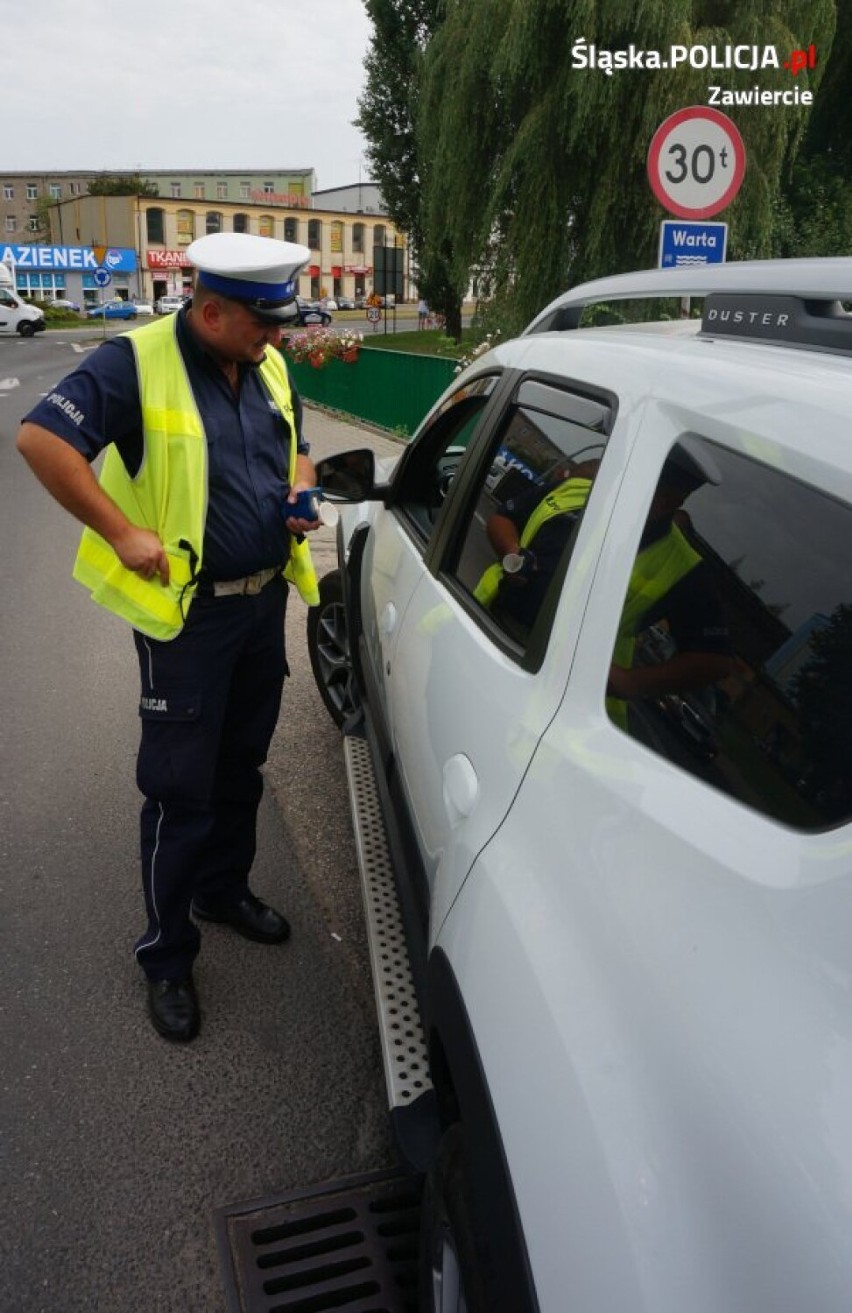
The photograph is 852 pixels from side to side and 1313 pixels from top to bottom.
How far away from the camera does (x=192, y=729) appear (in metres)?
2.56

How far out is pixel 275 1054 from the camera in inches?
105

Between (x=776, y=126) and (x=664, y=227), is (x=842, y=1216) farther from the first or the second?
(x=776, y=126)

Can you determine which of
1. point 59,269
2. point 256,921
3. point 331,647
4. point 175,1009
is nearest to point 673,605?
point 175,1009

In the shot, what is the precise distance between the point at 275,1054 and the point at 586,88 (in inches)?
351

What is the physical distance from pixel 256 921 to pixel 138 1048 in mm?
575

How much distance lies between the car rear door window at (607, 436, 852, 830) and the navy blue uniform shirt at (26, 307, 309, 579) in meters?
1.36

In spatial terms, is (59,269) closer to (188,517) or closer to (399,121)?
(399,121)

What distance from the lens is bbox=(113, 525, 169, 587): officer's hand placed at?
91.4 inches

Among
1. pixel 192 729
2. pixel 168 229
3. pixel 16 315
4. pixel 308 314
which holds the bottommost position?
pixel 16 315

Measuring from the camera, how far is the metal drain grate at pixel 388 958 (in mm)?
2080

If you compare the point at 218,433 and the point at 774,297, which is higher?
the point at 774,297

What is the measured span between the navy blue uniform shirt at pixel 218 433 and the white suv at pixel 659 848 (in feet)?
2.53

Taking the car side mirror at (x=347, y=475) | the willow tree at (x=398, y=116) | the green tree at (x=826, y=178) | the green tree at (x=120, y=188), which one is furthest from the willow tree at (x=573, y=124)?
the green tree at (x=120, y=188)

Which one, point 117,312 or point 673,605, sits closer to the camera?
point 673,605
